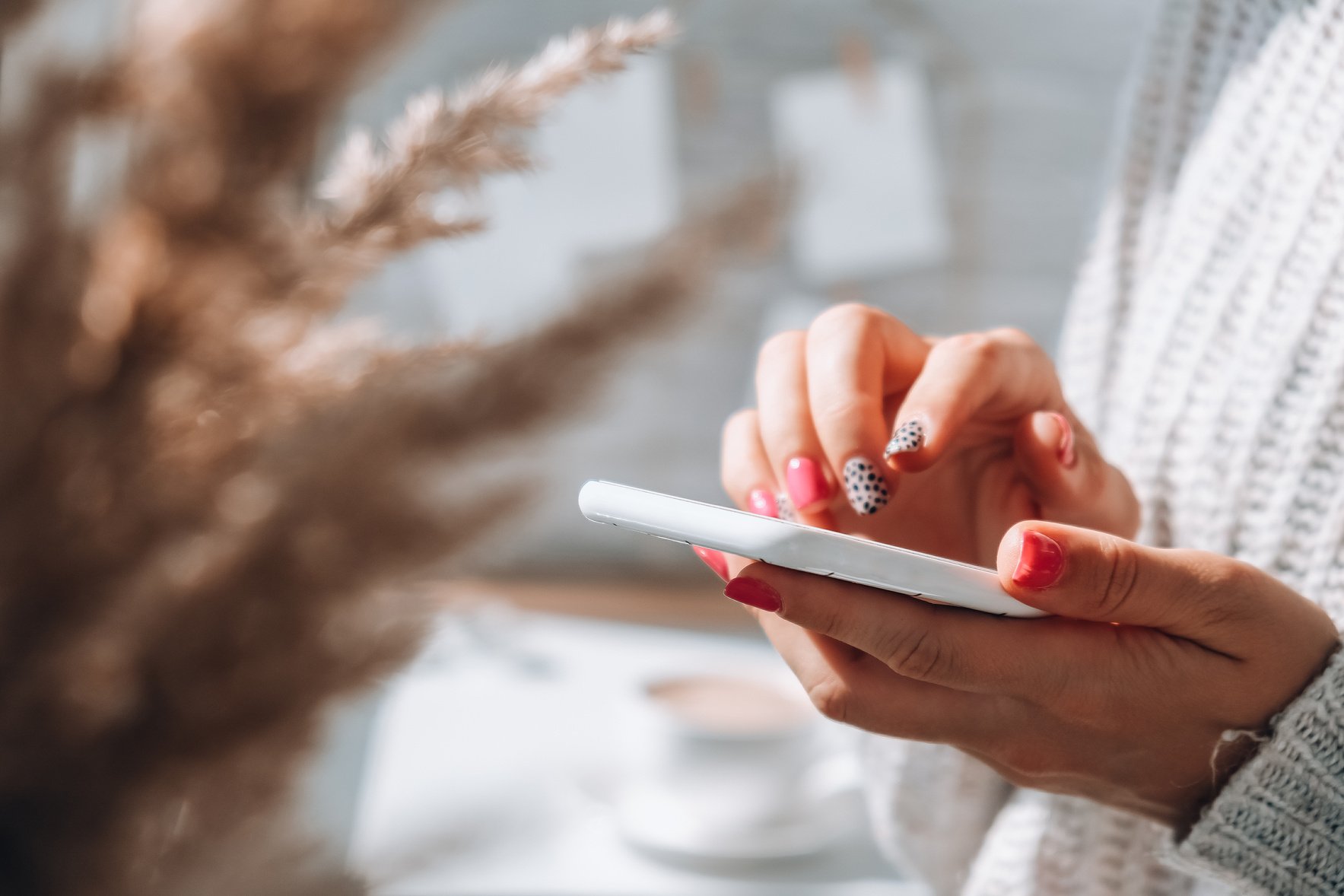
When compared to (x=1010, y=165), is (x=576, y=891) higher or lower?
lower

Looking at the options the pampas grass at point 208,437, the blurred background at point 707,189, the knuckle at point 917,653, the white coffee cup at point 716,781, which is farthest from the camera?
the blurred background at point 707,189

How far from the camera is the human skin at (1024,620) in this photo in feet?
0.97

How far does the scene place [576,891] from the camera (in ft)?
2.01

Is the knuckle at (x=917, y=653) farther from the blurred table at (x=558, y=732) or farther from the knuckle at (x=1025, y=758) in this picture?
the blurred table at (x=558, y=732)

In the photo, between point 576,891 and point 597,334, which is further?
point 576,891

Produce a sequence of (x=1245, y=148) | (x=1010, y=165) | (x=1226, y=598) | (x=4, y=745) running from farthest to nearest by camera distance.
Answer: (x=1010, y=165) → (x=1245, y=148) → (x=1226, y=598) → (x=4, y=745)

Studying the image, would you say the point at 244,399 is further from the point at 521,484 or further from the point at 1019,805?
the point at 1019,805

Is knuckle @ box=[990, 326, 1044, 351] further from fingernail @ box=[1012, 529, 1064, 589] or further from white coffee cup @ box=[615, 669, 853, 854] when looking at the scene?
white coffee cup @ box=[615, 669, 853, 854]

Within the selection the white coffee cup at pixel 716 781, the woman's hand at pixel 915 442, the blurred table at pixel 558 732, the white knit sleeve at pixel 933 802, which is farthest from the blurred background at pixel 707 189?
the woman's hand at pixel 915 442

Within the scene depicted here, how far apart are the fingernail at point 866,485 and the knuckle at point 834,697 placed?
59 mm

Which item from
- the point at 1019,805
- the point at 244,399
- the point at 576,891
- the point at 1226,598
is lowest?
the point at 576,891

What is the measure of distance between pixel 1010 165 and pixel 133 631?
0.93 meters

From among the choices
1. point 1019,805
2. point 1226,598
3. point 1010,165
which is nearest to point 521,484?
point 1226,598

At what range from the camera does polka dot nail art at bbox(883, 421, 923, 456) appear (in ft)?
1.09
